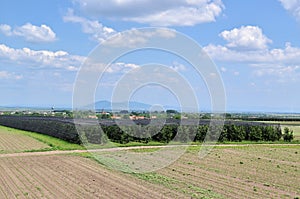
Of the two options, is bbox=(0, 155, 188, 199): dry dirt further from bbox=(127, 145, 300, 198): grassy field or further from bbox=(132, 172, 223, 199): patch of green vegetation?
bbox=(127, 145, 300, 198): grassy field

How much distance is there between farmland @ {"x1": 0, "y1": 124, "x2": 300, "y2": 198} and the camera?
45.5 ft

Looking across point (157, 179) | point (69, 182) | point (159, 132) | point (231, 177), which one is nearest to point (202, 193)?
point (157, 179)

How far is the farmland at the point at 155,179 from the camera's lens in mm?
13875

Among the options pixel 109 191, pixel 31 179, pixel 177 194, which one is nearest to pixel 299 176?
pixel 177 194

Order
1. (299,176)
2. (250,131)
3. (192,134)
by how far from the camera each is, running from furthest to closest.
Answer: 1. (250,131)
2. (192,134)
3. (299,176)

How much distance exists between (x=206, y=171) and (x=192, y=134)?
17.7 m

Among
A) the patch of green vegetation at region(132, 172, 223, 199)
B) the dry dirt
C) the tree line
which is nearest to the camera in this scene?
the patch of green vegetation at region(132, 172, 223, 199)

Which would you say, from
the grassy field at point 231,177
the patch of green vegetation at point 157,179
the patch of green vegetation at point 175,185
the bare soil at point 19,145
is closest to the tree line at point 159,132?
the bare soil at point 19,145

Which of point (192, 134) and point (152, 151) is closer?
point (152, 151)

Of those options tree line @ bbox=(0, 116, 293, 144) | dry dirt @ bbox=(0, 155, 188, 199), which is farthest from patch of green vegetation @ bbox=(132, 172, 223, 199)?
tree line @ bbox=(0, 116, 293, 144)

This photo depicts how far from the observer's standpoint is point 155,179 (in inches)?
647

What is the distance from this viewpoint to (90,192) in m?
14.0

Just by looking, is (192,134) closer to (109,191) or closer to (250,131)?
(250,131)

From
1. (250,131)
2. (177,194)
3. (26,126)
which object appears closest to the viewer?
(177,194)
